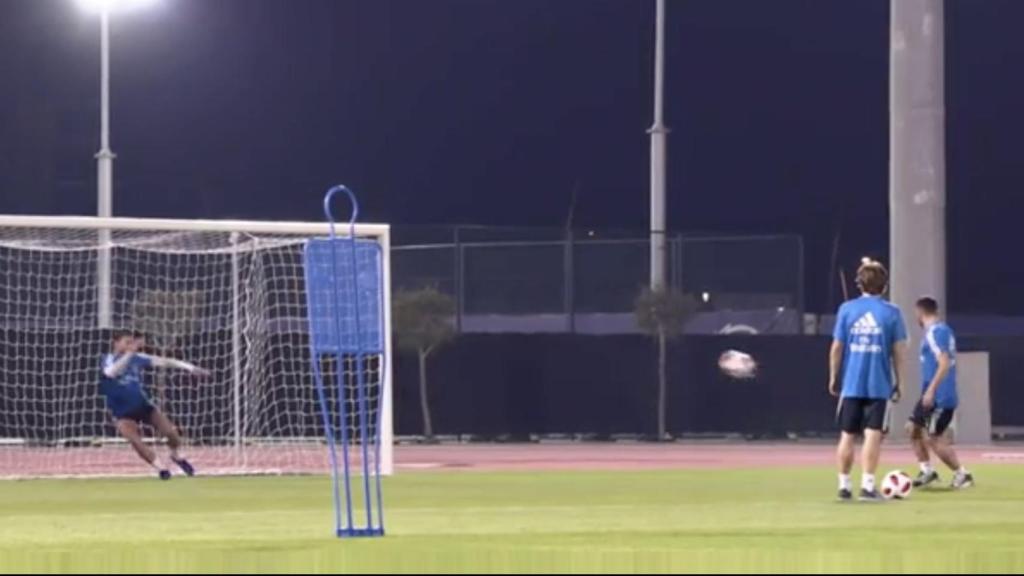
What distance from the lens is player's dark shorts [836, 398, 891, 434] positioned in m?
20.8

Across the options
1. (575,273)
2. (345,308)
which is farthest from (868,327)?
(575,273)

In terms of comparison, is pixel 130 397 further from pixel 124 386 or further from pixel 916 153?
pixel 916 153

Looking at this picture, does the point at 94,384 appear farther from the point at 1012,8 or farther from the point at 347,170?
the point at 1012,8

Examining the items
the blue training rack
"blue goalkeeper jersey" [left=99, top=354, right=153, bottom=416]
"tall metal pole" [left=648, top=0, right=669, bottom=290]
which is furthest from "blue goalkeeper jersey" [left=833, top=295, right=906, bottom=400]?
"tall metal pole" [left=648, top=0, right=669, bottom=290]

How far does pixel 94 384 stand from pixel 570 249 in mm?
12562

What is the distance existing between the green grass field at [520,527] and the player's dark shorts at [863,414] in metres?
0.69

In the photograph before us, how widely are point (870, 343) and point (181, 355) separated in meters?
17.1

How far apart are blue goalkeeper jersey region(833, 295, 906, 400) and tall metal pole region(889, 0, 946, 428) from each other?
60.6ft

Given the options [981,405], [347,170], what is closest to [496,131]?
[347,170]

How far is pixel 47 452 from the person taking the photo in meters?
33.5

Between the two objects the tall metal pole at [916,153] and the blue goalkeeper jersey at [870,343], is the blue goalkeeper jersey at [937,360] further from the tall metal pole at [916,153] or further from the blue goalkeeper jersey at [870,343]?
the tall metal pole at [916,153]

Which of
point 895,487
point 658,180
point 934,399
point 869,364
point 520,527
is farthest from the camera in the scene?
point 658,180

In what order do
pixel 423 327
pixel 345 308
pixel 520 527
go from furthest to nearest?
pixel 423 327, pixel 520 527, pixel 345 308

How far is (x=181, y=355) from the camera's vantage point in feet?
118
